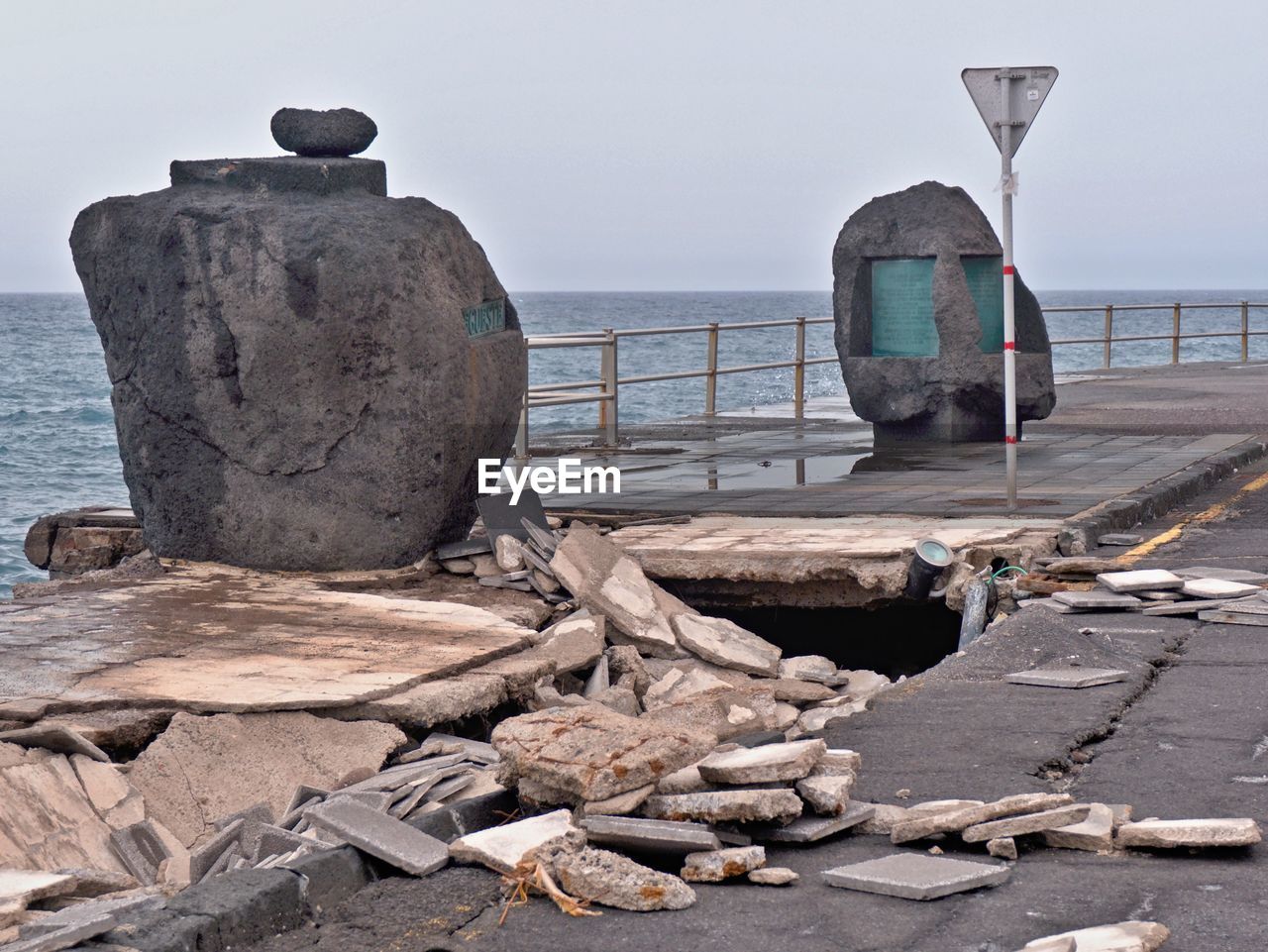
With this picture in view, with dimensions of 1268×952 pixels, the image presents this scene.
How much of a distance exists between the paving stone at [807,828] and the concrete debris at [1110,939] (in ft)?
2.39

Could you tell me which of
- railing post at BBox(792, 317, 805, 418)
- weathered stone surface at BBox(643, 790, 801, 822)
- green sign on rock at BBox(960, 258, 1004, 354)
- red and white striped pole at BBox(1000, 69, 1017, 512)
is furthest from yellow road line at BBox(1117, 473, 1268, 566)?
railing post at BBox(792, 317, 805, 418)

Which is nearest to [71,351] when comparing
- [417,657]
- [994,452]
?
[994,452]

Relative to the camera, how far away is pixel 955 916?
10.4 ft

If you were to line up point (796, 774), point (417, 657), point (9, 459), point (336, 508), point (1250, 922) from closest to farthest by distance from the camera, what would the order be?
1. point (1250, 922)
2. point (796, 774)
3. point (417, 657)
4. point (336, 508)
5. point (9, 459)

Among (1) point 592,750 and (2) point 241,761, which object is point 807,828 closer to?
(1) point 592,750

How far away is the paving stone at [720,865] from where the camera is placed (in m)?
3.41

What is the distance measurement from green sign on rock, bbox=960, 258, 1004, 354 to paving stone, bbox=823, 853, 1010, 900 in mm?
10157

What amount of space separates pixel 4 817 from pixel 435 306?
364cm

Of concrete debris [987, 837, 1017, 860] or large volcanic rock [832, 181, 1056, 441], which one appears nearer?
concrete debris [987, 837, 1017, 860]

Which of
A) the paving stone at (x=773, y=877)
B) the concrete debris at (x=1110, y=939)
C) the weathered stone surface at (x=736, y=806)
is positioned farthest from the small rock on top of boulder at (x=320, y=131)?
the concrete debris at (x=1110, y=939)

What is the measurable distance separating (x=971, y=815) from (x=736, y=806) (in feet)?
1.71

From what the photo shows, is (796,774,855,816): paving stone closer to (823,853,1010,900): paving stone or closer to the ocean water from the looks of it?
(823,853,1010,900): paving stone

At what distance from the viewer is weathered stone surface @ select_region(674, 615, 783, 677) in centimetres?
699

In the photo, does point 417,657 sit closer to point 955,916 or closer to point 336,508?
point 336,508
